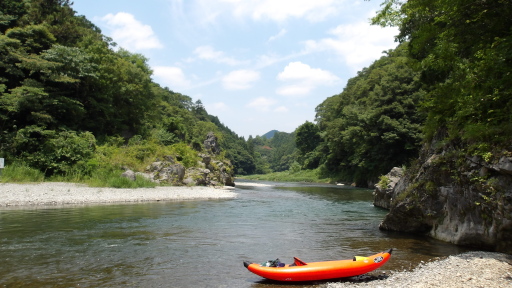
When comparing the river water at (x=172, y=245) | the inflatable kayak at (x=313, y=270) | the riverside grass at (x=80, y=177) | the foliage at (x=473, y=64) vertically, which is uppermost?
the foliage at (x=473, y=64)

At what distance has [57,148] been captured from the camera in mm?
26109

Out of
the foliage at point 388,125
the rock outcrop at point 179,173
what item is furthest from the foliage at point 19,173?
the foliage at point 388,125

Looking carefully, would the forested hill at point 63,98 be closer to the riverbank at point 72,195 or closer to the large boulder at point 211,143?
the riverbank at point 72,195

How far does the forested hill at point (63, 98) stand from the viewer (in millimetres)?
25703

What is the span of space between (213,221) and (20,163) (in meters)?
18.0

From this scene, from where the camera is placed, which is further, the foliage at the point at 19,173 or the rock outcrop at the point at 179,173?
the rock outcrop at the point at 179,173

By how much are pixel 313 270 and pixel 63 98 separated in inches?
1078

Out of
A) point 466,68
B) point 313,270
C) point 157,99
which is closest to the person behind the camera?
point 313,270

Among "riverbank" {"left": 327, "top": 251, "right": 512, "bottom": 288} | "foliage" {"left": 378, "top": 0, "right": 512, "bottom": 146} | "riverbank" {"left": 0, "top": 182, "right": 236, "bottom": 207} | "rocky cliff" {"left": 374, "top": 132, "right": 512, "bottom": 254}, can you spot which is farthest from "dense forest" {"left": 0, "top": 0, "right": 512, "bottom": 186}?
"riverbank" {"left": 0, "top": 182, "right": 236, "bottom": 207}

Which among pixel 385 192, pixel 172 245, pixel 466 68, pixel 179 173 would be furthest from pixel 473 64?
pixel 179 173

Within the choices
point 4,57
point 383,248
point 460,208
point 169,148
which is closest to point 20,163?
point 4,57

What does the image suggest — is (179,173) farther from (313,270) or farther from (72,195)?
(313,270)

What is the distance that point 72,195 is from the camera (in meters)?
20.9

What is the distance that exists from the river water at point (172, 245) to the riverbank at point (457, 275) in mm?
668
